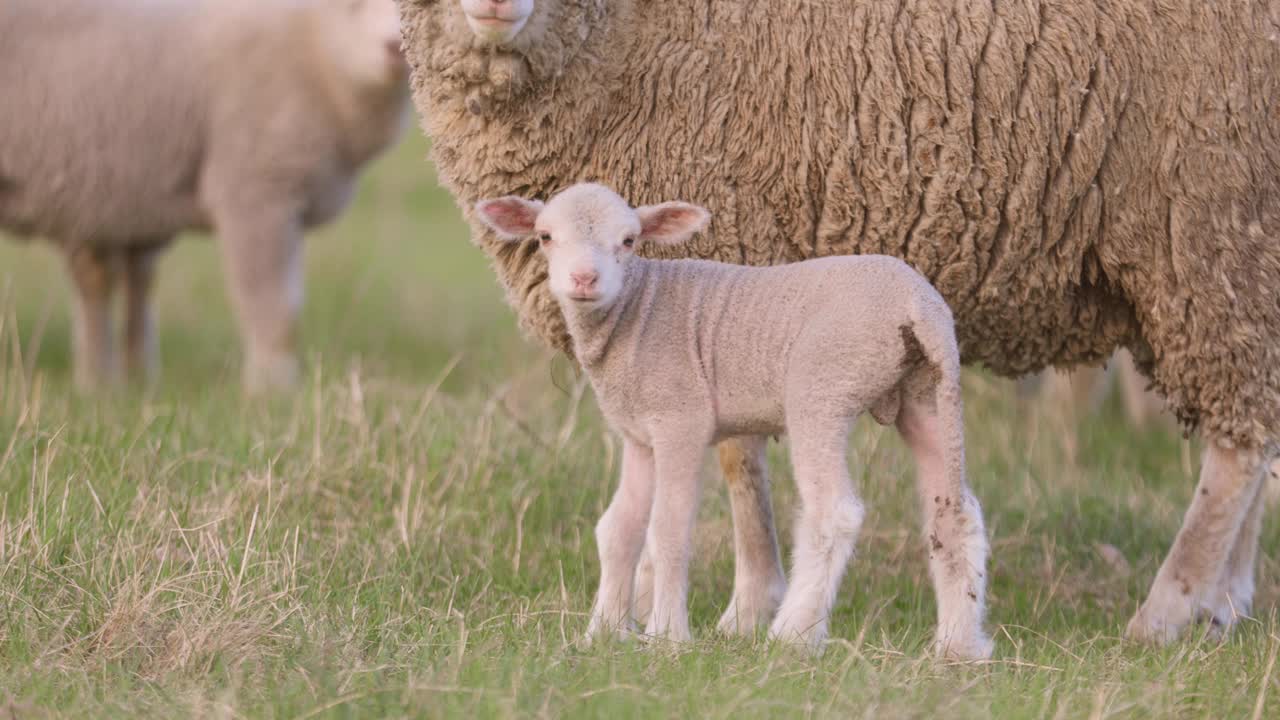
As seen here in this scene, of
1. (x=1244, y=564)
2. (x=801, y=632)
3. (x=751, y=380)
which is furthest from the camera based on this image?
(x=1244, y=564)

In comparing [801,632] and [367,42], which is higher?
[367,42]

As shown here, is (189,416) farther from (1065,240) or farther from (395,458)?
(1065,240)

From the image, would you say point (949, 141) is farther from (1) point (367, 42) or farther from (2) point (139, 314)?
(2) point (139, 314)

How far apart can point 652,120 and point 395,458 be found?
5.07 ft

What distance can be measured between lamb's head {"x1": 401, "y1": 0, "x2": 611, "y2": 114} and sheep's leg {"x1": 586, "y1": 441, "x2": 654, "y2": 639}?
99 cm

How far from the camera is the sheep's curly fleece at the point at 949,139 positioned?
4594 millimetres

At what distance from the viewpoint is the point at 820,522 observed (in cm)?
404

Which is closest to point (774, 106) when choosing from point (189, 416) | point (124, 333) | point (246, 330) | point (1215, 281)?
point (1215, 281)

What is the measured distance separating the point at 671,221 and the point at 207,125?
5001 millimetres

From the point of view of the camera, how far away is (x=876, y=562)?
5395 millimetres

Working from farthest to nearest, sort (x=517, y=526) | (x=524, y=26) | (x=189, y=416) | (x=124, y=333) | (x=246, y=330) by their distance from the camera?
(x=124, y=333) → (x=246, y=330) → (x=189, y=416) → (x=517, y=526) → (x=524, y=26)

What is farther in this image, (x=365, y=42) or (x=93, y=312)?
(x=93, y=312)

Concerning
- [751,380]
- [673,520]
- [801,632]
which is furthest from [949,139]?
[801,632]

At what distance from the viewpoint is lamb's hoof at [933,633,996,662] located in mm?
4039
